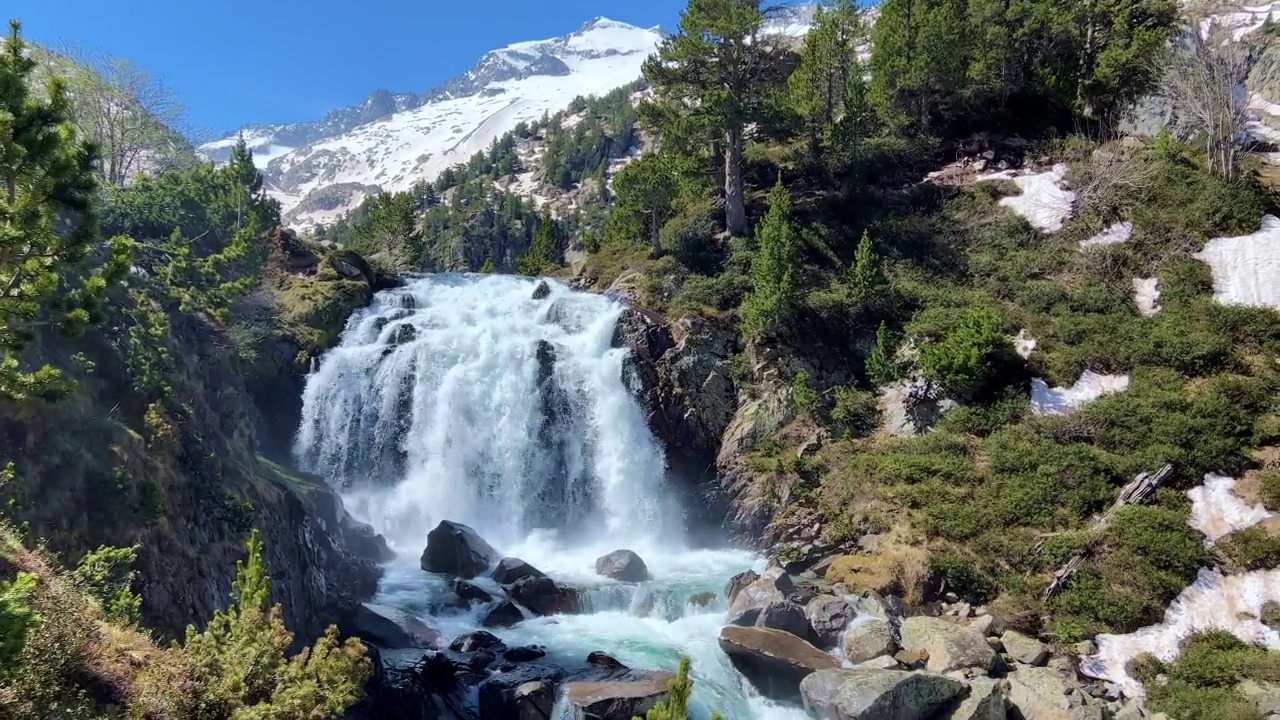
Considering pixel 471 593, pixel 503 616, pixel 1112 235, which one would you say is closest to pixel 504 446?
pixel 471 593

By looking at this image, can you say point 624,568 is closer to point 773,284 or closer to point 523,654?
point 523,654

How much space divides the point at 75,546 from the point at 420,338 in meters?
21.4

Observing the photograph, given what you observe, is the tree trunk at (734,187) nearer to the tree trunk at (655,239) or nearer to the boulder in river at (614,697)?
the tree trunk at (655,239)

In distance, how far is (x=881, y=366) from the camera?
28.1 m

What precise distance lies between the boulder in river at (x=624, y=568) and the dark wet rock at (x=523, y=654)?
5.97 meters

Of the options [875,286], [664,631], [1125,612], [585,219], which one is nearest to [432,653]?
[664,631]

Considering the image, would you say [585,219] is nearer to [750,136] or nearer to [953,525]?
[750,136]

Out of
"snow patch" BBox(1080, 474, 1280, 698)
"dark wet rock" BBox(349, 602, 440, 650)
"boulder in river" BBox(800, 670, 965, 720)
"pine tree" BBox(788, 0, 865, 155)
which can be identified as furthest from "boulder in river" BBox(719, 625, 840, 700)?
"pine tree" BBox(788, 0, 865, 155)

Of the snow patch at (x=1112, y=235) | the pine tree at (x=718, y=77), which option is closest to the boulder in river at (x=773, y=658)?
the snow patch at (x=1112, y=235)

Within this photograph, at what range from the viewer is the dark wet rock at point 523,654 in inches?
651

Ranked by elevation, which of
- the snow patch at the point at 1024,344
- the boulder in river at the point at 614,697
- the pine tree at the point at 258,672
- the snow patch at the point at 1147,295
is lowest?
the boulder in river at the point at 614,697

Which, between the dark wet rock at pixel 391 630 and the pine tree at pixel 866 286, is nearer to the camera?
the dark wet rock at pixel 391 630

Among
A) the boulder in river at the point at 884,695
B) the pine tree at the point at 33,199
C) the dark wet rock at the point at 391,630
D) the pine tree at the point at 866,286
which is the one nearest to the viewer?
the pine tree at the point at 33,199

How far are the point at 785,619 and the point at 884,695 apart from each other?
3.90 m
